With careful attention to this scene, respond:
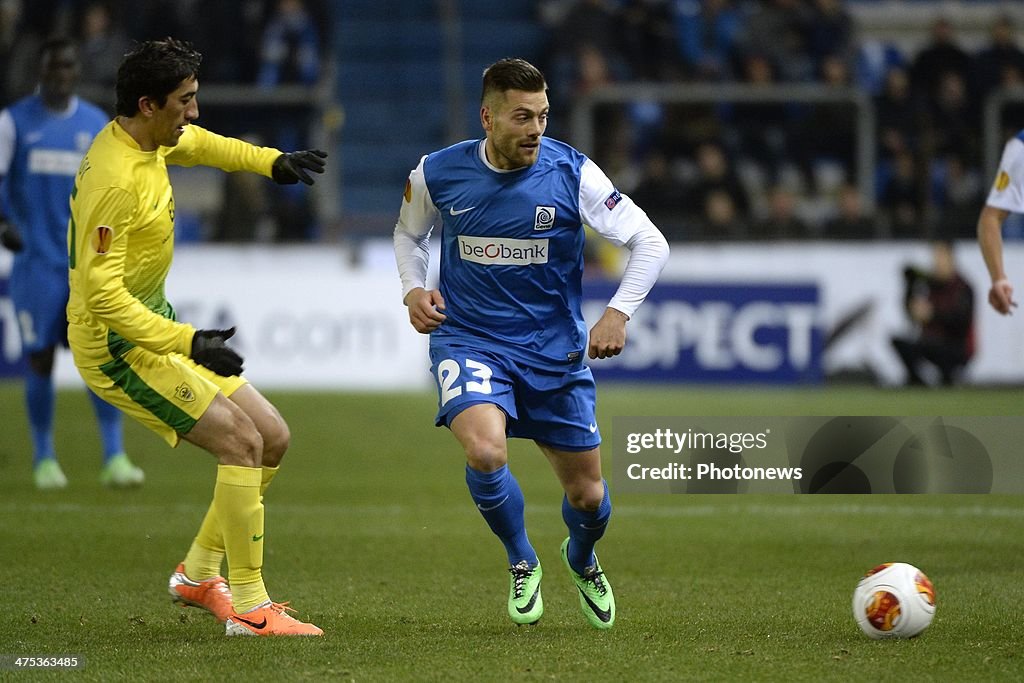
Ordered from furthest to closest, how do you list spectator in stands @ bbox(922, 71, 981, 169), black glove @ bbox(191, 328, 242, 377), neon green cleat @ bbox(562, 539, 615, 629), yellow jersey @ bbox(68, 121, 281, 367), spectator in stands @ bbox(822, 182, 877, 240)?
1. spectator in stands @ bbox(922, 71, 981, 169)
2. spectator in stands @ bbox(822, 182, 877, 240)
3. neon green cleat @ bbox(562, 539, 615, 629)
4. yellow jersey @ bbox(68, 121, 281, 367)
5. black glove @ bbox(191, 328, 242, 377)

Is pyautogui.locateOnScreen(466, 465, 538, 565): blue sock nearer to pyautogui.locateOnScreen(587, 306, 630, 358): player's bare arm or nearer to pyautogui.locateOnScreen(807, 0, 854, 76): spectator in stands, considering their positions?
pyautogui.locateOnScreen(587, 306, 630, 358): player's bare arm

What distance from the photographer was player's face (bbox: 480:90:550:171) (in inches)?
220

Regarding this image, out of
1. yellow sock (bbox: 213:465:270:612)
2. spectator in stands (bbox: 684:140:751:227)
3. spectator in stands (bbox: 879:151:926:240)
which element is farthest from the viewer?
spectator in stands (bbox: 879:151:926:240)

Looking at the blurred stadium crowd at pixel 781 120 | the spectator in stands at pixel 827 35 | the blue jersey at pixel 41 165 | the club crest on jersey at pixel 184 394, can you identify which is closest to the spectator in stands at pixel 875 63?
the blurred stadium crowd at pixel 781 120

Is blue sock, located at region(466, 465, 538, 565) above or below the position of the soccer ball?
above

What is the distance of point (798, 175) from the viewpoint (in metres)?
18.6

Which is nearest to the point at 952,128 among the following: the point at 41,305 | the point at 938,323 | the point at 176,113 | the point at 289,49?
the point at 938,323

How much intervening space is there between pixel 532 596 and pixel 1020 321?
11.3 meters

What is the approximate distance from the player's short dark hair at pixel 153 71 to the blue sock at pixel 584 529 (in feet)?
7.05

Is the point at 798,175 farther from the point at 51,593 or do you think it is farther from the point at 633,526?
the point at 51,593

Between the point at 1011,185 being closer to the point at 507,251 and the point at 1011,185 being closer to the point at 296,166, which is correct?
the point at 507,251

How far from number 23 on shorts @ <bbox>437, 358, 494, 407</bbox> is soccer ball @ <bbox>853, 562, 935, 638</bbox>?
156 cm

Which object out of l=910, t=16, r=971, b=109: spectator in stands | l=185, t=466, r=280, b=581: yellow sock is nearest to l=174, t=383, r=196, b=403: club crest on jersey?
l=185, t=466, r=280, b=581: yellow sock

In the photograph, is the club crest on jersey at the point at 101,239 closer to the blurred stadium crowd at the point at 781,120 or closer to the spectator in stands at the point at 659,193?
the blurred stadium crowd at the point at 781,120
